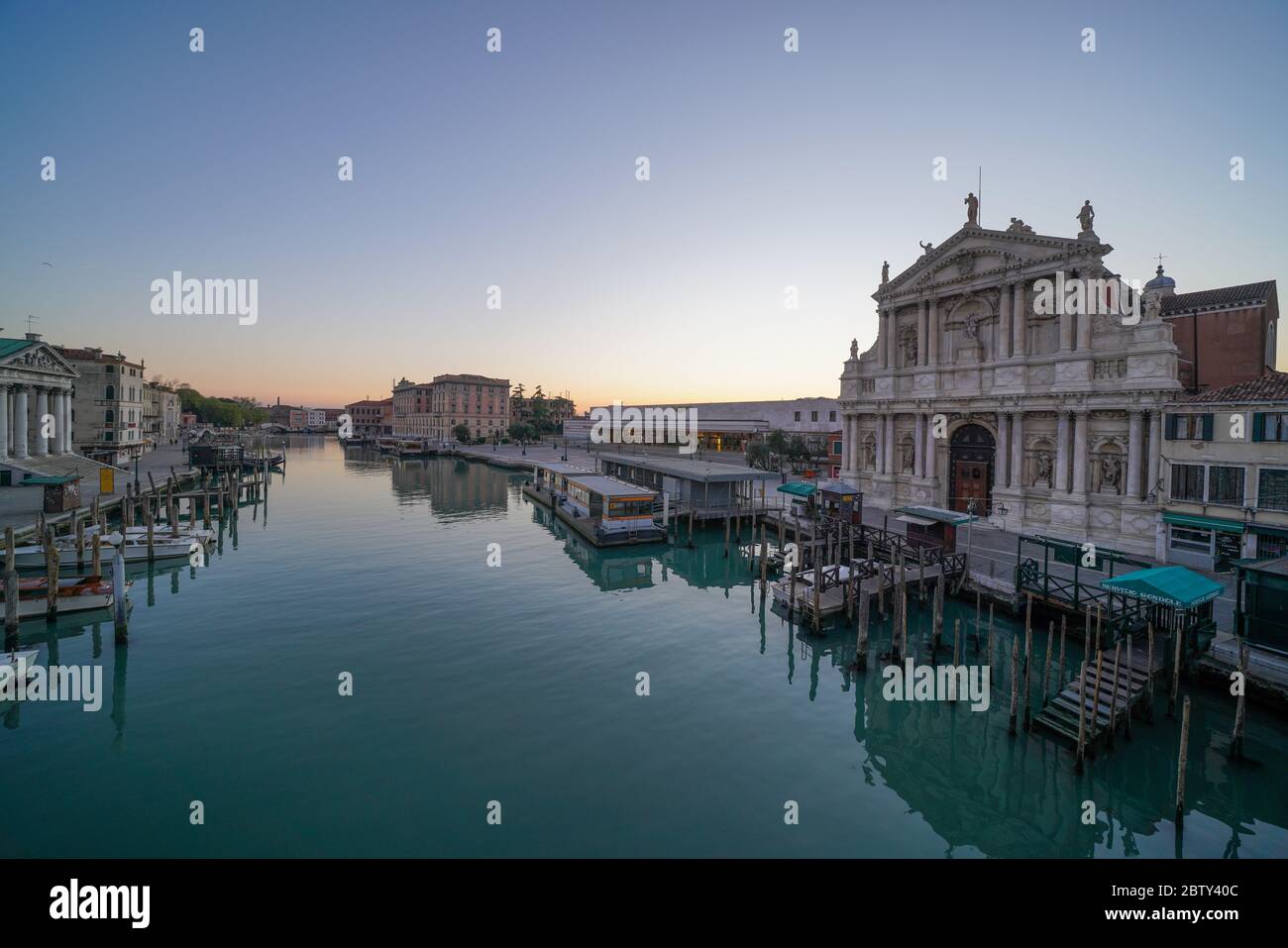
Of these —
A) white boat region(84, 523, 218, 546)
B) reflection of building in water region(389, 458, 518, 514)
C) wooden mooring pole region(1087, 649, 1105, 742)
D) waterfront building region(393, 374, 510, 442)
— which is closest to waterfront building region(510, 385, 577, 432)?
waterfront building region(393, 374, 510, 442)

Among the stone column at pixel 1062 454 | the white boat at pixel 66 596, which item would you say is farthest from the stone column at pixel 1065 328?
the white boat at pixel 66 596

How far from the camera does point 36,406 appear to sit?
54.8 m

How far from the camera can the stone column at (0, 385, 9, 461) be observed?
48656 millimetres

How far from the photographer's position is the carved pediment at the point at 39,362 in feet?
164

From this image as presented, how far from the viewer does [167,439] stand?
11325cm

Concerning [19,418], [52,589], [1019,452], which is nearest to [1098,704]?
[1019,452]

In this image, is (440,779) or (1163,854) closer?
(1163,854)

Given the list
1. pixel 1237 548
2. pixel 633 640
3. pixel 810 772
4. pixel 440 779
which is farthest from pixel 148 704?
pixel 1237 548

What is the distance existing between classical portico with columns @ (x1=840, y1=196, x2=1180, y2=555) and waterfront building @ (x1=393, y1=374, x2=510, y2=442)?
10751 cm

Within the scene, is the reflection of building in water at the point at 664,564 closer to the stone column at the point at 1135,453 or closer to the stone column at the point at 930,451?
the stone column at the point at 930,451

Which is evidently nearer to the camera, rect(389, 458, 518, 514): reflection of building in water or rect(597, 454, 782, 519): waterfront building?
rect(597, 454, 782, 519): waterfront building

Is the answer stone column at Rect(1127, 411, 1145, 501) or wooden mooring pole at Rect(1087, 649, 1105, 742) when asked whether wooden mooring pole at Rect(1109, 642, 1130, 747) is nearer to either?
wooden mooring pole at Rect(1087, 649, 1105, 742)
